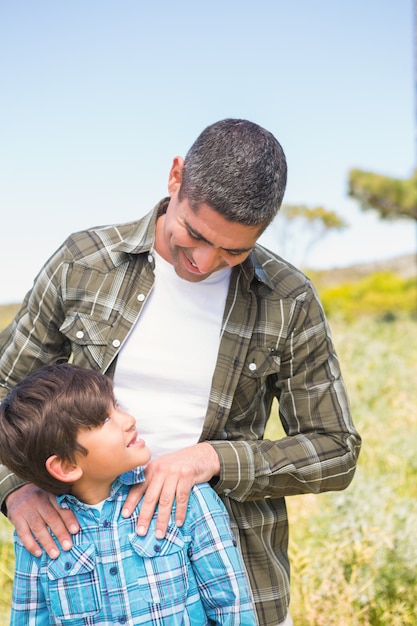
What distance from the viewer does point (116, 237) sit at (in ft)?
7.17

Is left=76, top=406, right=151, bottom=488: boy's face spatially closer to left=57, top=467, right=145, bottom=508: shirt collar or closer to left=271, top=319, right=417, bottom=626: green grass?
left=57, top=467, right=145, bottom=508: shirt collar

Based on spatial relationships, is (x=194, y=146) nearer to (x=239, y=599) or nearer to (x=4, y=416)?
(x=4, y=416)

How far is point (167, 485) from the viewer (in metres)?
1.80

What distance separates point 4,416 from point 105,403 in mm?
235

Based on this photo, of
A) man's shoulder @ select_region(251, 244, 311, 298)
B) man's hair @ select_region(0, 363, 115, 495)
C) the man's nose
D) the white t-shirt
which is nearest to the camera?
man's hair @ select_region(0, 363, 115, 495)

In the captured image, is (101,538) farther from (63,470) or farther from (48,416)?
(48,416)

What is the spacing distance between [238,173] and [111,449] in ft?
2.24

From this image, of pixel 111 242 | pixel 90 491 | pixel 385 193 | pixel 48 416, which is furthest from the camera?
pixel 385 193

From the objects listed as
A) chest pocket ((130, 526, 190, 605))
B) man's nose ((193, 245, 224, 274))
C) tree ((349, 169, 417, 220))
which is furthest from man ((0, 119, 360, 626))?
tree ((349, 169, 417, 220))

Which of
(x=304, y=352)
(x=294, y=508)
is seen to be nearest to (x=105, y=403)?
(x=304, y=352)

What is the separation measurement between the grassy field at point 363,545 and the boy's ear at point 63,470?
50.9 inches

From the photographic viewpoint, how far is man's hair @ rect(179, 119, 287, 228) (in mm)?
1787

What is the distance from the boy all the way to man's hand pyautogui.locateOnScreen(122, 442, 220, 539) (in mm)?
23

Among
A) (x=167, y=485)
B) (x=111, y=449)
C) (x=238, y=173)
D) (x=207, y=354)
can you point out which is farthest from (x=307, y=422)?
(x=238, y=173)
